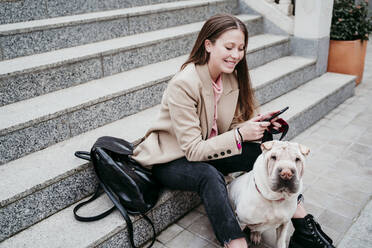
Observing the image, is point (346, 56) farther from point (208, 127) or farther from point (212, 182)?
point (212, 182)

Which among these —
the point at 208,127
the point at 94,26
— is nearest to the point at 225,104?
the point at 208,127

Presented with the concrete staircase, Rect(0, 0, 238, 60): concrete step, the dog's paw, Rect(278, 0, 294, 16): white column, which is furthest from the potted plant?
the dog's paw

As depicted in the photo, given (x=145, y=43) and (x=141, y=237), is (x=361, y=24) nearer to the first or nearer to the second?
(x=145, y=43)

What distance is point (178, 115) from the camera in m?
2.28

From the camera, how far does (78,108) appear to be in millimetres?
2852

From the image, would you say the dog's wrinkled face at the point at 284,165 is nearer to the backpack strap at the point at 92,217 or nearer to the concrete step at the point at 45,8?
the backpack strap at the point at 92,217

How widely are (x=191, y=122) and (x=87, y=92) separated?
1.23 metres

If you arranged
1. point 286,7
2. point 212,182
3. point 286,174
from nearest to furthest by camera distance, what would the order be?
point 286,174 < point 212,182 < point 286,7

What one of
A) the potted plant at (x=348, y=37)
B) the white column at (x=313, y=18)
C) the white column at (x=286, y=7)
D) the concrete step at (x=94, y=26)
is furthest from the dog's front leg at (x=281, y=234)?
the white column at (x=286, y=7)

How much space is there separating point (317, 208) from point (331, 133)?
1.52 meters

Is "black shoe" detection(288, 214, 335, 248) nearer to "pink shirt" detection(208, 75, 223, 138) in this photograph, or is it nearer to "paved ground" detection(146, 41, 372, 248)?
"paved ground" detection(146, 41, 372, 248)

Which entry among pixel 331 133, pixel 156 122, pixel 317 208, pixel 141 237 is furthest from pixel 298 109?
pixel 141 237

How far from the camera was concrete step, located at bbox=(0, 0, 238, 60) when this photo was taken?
3.24 metres

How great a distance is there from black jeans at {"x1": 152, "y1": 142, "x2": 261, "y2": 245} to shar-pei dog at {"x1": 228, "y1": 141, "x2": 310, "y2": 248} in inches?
5.4
